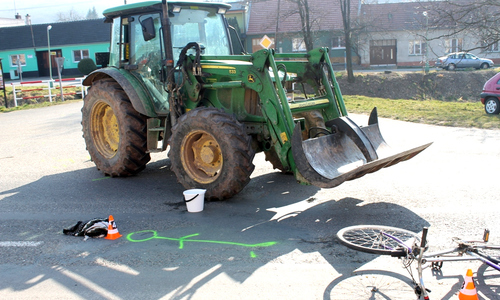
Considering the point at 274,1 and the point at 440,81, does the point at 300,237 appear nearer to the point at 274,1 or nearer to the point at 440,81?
the point at 440,81

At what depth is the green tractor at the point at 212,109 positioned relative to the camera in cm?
636

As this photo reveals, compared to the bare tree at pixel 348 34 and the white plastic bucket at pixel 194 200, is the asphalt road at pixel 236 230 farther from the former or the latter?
the bare tree at pixel 348 34

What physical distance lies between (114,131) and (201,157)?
102 inches

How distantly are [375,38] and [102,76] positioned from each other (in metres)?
40.4

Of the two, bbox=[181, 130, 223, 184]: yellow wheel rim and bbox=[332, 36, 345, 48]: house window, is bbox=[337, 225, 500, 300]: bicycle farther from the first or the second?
bbox=[332, 36, 345, 48]: house window

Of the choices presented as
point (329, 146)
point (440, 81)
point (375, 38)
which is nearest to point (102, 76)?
point (329, 146)

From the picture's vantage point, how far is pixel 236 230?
5.74 metres

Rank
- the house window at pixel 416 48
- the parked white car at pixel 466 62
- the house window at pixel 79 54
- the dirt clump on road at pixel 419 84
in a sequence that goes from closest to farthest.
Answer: the dirt clump on road at pixel 419 84 < the parked white car at pixel 466 62 < the house window at pixel 416 48 < the house window at pixel 79 54

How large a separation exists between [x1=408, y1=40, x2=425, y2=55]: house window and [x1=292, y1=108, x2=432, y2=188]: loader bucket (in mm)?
41675

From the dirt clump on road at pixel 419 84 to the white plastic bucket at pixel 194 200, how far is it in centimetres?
2620

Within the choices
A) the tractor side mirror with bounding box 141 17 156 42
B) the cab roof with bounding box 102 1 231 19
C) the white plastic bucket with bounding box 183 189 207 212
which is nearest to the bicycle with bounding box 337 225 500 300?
the white plastic bucket with bounding box 183 189 207 212

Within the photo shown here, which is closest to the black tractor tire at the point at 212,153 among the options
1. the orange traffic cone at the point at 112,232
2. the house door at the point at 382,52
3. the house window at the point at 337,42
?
the orange traffic cone at the point at 112,232

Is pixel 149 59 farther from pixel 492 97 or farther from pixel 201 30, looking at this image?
pixel 492 97

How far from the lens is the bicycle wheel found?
14.7ft
